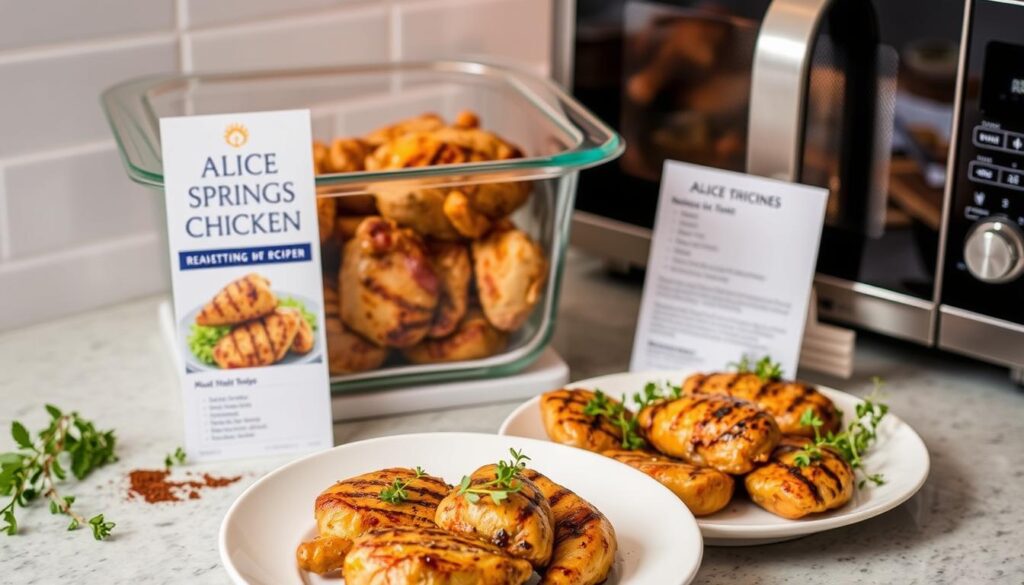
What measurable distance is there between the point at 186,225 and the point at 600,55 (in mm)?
564

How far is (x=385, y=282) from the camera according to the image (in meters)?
1.13

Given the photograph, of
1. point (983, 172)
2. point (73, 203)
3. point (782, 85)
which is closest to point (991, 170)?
point (983, 172)

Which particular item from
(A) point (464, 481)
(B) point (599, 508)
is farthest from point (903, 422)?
Answer: (A) point (464, 481)

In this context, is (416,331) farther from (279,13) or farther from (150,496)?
(279,13)

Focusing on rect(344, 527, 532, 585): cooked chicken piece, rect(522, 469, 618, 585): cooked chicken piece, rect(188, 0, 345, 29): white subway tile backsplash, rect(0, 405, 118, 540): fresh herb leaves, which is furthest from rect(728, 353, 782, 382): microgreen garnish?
rect(188, 0, 345, 29): white subway tile backsplash

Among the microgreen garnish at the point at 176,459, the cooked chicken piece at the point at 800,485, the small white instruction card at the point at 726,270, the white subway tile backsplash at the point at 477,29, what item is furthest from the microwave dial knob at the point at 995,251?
the microgreen garnish at the point at 176,459

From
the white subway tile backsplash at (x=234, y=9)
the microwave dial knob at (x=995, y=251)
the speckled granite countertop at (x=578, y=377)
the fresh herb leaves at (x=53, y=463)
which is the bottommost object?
the speckled granite countertop at (x=578, y=377)

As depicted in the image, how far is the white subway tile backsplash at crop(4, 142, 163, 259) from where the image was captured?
1365 millimetres

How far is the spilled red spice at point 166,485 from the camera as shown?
106cm

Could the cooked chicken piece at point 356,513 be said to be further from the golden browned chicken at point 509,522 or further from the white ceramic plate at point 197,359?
the white ceramic plate at point 197,359

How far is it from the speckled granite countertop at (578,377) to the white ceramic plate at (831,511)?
0.08 ft

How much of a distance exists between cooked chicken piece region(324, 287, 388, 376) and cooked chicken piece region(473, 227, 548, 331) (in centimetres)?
11

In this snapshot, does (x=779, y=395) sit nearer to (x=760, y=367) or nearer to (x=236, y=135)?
(x=760, y=367)

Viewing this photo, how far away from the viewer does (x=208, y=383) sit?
109 centimetres
